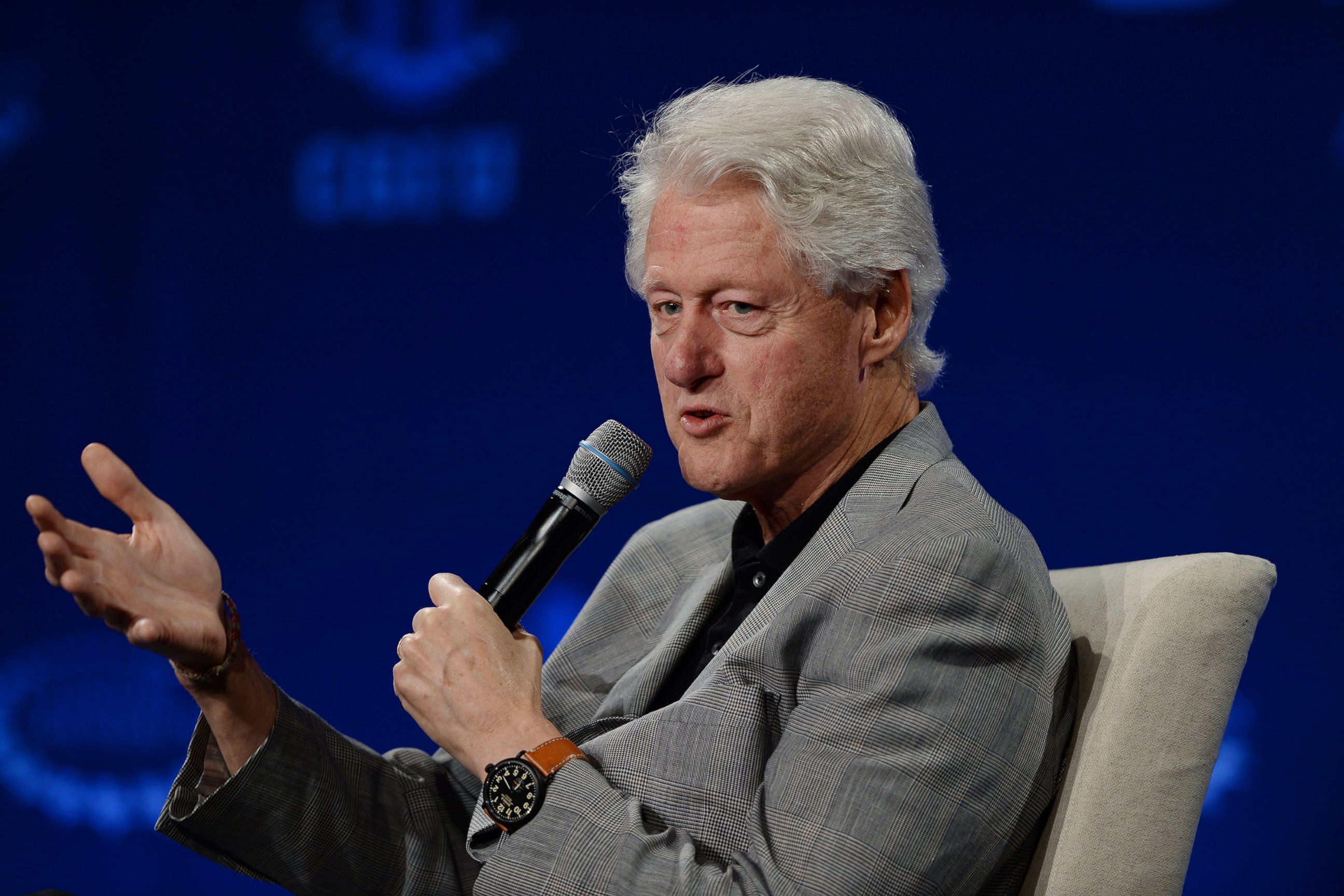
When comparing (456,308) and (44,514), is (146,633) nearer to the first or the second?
(44,514)

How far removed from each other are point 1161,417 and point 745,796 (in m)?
1.50

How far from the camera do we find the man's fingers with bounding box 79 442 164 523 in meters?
1.08

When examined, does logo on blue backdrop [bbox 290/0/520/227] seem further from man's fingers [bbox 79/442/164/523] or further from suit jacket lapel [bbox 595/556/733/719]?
man's fingers [bbox 79/442/164/523]

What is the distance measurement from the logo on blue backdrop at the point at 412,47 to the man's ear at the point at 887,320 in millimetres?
1567

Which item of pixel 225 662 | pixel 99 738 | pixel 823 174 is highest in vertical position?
pixel 823 174

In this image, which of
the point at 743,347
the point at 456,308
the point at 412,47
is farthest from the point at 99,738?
the point at 743,347

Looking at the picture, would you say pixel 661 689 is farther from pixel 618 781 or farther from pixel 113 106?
pixel 113 106

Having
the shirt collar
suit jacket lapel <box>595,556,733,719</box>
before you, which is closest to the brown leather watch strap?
suit jacket lapel <box>595,556,733,719</box>

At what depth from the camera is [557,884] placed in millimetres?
1045

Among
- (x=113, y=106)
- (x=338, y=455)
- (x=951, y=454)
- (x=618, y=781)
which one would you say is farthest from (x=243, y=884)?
(x=951, y=454)

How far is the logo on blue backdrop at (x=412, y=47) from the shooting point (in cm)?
262

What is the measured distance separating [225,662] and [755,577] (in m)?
0.61

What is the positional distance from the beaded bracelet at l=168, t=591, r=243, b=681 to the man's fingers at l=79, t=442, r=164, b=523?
13 cm

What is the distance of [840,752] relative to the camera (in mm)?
1040
